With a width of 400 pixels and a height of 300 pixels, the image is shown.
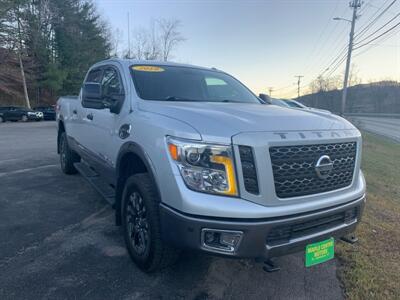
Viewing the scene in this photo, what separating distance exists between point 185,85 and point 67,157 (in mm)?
3537

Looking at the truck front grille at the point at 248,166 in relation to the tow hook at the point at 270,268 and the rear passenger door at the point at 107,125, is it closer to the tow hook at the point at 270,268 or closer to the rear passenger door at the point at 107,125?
the tow hook at the point at 270,268

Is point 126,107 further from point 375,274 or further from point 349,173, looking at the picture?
point 375,274

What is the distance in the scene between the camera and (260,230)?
2.31m

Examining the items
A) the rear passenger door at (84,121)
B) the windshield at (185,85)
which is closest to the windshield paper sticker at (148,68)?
the windshield at (185,85)

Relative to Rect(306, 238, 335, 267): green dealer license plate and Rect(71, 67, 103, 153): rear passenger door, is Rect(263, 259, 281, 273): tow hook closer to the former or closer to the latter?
Rect(306, 238, 335, 267): green dealer license plate

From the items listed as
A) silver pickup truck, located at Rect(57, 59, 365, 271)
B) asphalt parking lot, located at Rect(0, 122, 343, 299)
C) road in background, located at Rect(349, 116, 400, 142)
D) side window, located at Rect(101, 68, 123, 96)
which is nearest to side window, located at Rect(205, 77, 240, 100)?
silver pickup truck, located at Rect(57, 59, 365, 271)

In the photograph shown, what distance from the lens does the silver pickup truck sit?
235 centimetres

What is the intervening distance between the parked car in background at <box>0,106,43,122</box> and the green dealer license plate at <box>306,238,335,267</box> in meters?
28.8

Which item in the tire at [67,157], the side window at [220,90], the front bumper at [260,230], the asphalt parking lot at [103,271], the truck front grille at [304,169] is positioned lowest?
the asphalt parking lot at [103,271]

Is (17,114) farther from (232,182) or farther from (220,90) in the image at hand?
(232,182)

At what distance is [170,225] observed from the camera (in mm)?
2496

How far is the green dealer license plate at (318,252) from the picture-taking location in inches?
103

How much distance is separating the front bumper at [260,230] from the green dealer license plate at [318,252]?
69 mm

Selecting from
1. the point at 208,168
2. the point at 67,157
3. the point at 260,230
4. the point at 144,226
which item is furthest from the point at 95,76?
the point at 260,230
